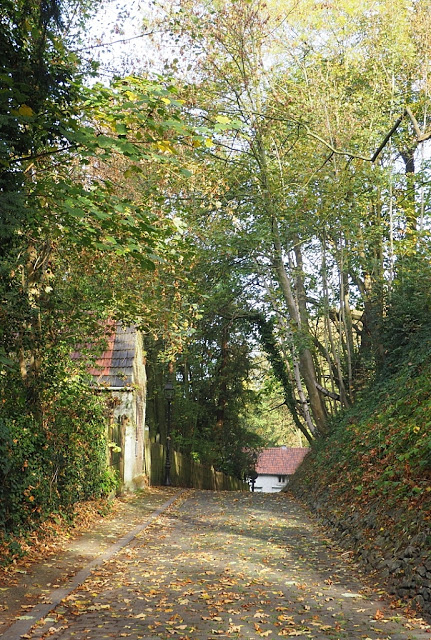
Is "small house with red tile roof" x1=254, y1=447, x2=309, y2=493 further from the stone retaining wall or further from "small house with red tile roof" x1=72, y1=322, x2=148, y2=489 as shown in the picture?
the stone retaining wall

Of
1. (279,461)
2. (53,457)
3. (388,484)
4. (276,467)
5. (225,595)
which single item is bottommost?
(276,467)

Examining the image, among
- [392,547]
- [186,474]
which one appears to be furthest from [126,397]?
[392,547]

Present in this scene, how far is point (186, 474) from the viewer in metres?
29.2

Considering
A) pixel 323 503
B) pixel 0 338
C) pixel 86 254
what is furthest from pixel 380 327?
pixel 0 338

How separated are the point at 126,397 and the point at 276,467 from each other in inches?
2223

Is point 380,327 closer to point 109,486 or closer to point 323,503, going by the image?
point 323,503

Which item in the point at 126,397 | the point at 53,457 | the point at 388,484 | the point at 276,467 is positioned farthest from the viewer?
the point at 276,467

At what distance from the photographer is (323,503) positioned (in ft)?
50.3

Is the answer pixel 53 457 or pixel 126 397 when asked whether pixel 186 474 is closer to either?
pixel 126 397

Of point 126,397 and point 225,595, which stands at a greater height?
point 126,397

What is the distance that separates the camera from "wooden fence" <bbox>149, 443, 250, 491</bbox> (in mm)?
24734

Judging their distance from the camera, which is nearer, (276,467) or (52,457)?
(52,457)

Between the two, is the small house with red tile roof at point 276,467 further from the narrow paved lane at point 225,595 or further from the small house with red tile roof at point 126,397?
the narrow paved lane at point 225,595

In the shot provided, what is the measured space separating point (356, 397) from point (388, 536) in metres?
11.7
